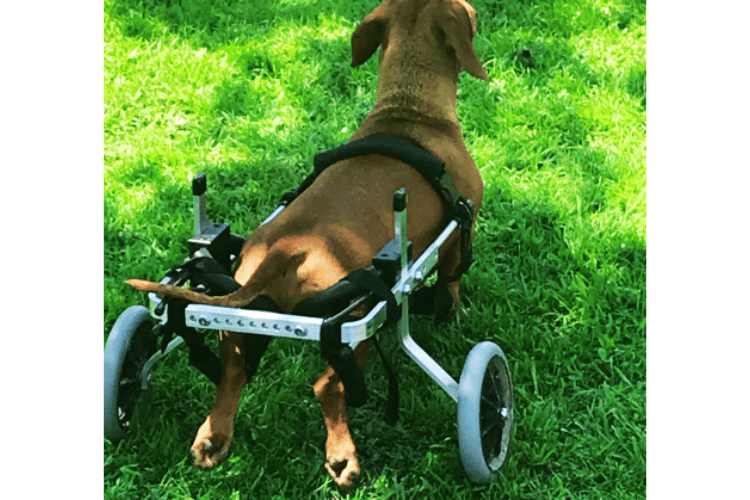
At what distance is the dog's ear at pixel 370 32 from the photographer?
175 inches

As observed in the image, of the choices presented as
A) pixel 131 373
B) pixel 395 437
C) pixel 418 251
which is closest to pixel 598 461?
pixel 395 437

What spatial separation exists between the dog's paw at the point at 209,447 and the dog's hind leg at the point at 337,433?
424 mm

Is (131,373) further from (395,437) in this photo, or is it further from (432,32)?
(432,32)

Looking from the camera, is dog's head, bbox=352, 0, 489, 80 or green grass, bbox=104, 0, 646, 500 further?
dog's head, bbox=352, 0, 489, 80

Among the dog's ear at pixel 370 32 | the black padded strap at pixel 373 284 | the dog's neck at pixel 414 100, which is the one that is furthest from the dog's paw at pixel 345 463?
the dog's ear at pixel 370 32

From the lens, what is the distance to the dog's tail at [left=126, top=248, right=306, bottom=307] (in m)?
3.13

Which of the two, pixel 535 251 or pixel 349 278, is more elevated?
pixel 349 278

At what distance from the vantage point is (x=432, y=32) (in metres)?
4.28

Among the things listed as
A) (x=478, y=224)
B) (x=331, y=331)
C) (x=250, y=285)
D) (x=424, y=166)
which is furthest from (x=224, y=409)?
(x=478, y=224)

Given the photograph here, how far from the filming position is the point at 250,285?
326cm

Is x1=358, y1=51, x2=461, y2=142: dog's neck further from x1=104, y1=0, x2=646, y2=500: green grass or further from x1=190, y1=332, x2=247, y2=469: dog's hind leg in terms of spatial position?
x1=190, y1=332, x2=247, y2=469: dog's hind leg

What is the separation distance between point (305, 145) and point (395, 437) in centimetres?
239

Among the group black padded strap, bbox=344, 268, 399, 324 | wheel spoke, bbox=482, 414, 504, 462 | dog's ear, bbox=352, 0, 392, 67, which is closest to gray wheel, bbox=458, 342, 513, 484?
wheel spoke, bbox=482, 414, 504, 462

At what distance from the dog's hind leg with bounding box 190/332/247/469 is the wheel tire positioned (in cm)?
34
